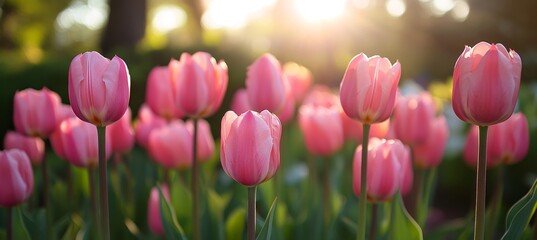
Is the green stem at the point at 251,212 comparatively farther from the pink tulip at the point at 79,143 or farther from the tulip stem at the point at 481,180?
the pink tulip at the point at 79,143

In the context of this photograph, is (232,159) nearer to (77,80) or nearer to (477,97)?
(77,80)

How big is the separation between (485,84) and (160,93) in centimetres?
146

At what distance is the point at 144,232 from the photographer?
9.34ft

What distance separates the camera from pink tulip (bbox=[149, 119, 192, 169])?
2473mm

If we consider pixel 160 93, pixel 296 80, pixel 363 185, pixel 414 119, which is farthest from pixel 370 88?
pixel 296 80

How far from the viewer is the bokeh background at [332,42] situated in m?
5.82

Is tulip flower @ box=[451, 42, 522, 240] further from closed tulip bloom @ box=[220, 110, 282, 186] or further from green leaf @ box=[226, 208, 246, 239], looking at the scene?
green leaf @ box=[226, 208, 246, 239]

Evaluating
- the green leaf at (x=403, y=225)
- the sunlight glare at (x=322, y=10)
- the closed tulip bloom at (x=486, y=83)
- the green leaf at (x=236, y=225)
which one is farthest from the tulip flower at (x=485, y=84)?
the sunlight glare at (x=322, y=10)

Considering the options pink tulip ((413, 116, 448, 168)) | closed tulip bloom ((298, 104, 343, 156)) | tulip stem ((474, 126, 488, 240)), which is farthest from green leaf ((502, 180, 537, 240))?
closed tulip bloom ((298, 104, 343, 156))

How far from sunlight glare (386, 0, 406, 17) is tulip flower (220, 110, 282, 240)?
16295 mm

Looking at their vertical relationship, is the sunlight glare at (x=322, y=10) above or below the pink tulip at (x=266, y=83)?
above

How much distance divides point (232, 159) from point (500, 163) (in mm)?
1338

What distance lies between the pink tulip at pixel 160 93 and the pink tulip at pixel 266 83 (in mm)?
356

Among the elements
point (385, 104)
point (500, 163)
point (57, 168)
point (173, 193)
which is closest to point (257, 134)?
point (385, 104)
